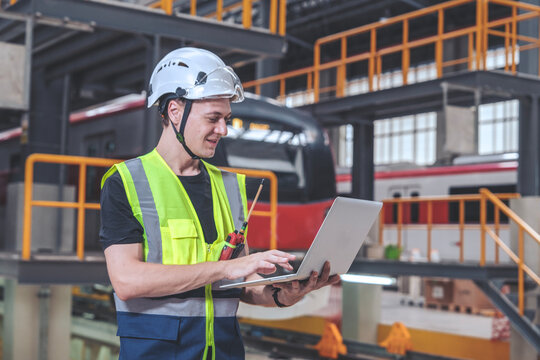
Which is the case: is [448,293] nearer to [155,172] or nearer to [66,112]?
[66,112]

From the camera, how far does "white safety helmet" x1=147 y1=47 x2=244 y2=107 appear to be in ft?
6.48

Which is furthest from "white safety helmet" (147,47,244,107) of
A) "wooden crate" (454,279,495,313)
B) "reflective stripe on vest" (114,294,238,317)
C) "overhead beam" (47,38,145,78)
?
"wooden crate" (454,279,495,313)

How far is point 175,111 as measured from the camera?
6.64 ft

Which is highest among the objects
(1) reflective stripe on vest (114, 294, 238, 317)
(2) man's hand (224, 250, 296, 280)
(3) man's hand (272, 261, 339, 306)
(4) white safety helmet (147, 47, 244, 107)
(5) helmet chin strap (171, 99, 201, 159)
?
(4) white safety helmet (147, 47, 244, 107)

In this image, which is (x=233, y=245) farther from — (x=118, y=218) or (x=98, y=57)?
(x=98, y=57)

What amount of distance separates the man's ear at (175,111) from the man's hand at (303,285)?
0.58 m

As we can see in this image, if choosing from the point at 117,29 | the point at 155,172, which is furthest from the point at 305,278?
the point at 117,29

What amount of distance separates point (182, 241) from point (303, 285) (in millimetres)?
383

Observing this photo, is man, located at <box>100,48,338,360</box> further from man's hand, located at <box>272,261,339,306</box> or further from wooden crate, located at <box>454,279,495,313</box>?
wooden crate, located at <box>454,279,495,313</box>

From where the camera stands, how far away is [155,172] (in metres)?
2.01

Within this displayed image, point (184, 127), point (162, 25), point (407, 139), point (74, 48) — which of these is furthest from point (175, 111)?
point (407, 139)

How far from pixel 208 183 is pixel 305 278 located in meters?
0.40

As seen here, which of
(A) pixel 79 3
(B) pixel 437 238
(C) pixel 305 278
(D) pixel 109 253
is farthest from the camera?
(B) pixel 437 238

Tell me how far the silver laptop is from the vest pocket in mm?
136
